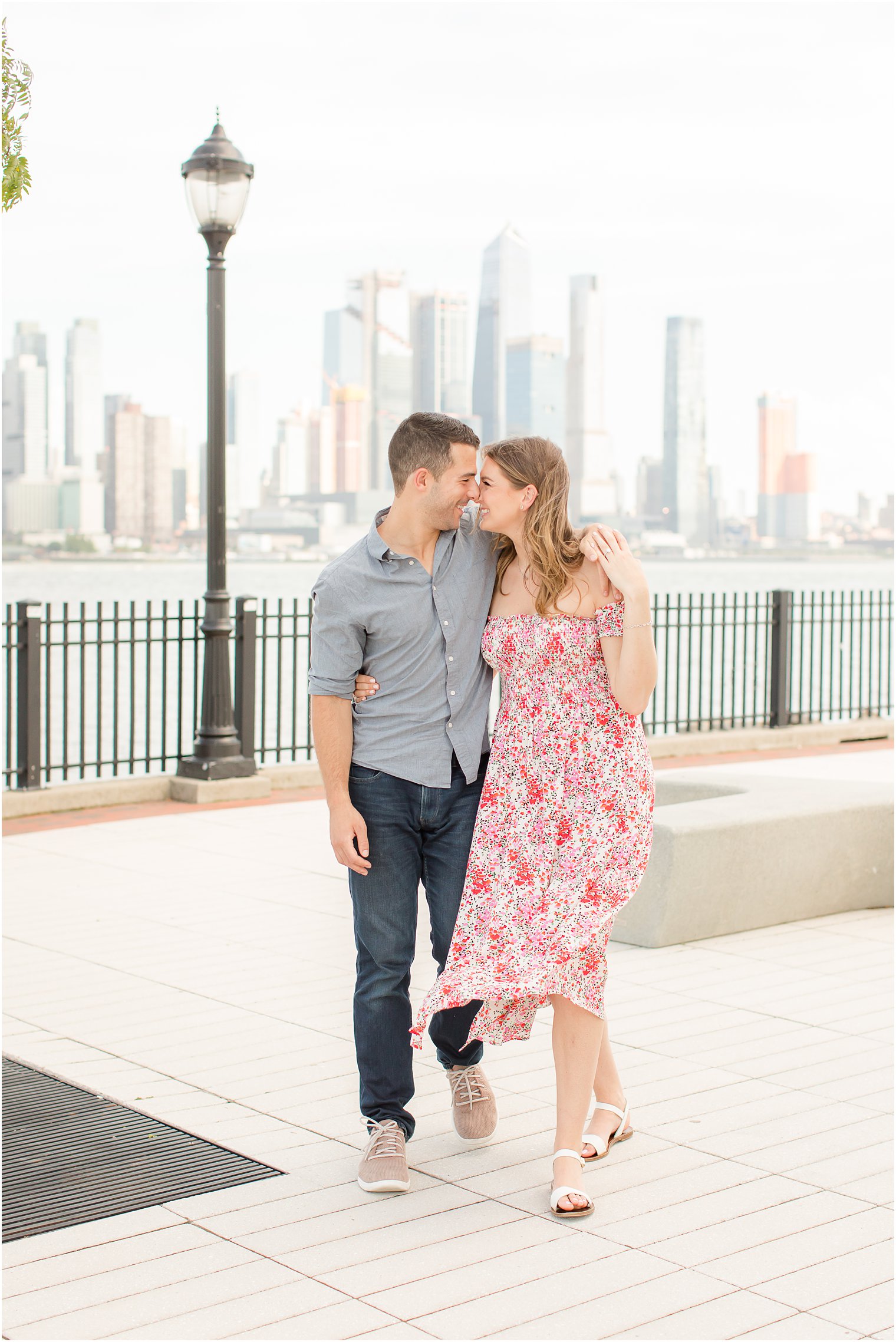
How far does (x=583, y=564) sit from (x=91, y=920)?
3.94 metres

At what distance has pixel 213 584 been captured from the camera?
35.0 ft

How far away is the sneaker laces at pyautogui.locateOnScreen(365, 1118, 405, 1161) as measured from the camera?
380cm

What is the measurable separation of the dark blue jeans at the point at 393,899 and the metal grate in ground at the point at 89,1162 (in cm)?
40

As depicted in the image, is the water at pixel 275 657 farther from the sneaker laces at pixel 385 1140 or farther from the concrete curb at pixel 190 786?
the sneaker laces at pixel 385 1140

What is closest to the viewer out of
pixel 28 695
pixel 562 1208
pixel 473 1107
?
pixel 562 1208

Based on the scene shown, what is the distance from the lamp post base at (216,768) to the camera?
10461mm

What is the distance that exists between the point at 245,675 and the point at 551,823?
Answer: 25.8 feet

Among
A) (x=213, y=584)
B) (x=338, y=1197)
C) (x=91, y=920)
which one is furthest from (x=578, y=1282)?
(x=213, y=584)

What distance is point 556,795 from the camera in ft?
12.4

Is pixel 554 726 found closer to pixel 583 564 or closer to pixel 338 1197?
pixel 583 564

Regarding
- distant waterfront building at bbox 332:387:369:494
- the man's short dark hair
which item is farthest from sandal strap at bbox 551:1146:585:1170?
distant waterfront building at bbox 332:387:369:494

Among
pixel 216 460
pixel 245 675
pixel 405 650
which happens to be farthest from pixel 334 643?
pixel 245 675

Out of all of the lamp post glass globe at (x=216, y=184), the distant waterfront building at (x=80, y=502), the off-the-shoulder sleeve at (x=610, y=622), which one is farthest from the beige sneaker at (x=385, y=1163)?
the distant waterfront building at (x=80, y=502)

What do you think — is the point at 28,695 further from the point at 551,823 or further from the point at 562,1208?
the point at 562,1208
